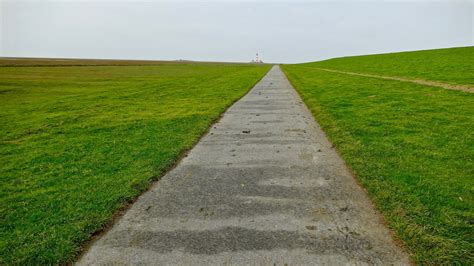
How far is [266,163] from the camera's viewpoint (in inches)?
278

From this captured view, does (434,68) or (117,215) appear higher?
(434,68)

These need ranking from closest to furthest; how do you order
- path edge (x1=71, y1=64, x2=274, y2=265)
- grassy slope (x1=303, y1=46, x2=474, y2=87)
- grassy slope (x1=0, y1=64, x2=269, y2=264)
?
path edge (x1=71, y1=64, x2=274, y2=265), grassy slope (x1=0, y1=64, x2=269, y2=264), grassy slope (x1=303, y1=46, x2=474, y2=87)

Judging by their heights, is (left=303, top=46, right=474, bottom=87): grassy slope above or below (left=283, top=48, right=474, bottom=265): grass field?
above

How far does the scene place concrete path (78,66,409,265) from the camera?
3.72m

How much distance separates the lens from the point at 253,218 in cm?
455

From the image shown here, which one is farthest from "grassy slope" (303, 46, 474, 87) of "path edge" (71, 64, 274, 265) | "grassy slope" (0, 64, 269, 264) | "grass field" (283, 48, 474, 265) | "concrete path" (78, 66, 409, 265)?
"path edge" (71, 64, 274, 265)

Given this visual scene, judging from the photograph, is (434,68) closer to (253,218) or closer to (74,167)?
(253,218)

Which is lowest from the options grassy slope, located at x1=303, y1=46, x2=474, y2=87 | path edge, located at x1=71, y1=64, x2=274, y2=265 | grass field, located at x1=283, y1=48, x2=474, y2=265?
path edge, located at x1=71, y1=64, x2=274, y2=265

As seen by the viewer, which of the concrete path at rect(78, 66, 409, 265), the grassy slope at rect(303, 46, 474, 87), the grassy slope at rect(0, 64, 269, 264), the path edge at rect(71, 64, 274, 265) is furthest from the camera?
the grassy slope at rect(303, 46, 474, 87)

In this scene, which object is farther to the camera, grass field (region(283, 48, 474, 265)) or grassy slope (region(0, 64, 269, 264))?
grassy slope (region(0, 64, 269, 264))

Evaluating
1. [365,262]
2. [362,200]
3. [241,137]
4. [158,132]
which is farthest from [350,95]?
[365,262]

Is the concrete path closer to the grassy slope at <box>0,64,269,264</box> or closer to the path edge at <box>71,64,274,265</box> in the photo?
the path edge at <box>71,64,274,265</box>

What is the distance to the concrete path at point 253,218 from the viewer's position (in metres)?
3.72

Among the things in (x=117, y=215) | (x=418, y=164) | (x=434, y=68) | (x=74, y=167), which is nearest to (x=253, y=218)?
(x=117, y=215)
